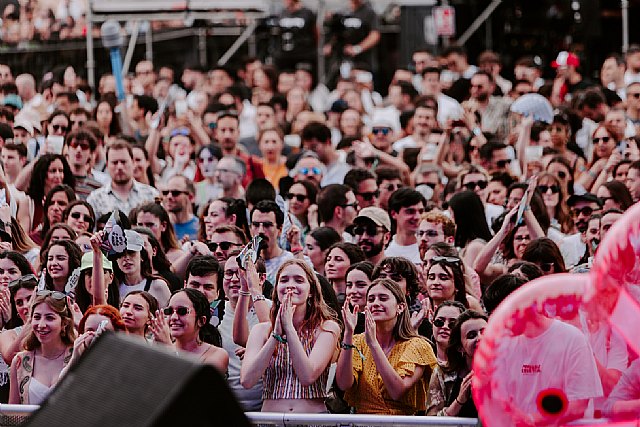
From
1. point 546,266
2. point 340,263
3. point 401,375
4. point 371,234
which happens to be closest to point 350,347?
point 401,375

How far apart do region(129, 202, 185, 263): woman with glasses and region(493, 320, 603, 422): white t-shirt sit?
193 inches

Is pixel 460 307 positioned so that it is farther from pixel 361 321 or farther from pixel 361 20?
pixel 361 20

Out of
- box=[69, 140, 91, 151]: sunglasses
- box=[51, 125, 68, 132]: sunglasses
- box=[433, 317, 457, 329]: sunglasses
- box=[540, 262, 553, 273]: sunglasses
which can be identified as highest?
box=[69, 140, 91, 151]: sunglasses

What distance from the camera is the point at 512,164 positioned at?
12.4 meters

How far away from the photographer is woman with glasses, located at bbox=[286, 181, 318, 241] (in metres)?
9.98

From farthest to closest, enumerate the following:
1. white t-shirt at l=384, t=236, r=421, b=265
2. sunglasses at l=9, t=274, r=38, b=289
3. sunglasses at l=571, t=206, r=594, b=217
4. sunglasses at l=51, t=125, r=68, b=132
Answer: sunglasses at l=51, t=125, r=68, b=132
sunglasses at l=571, t=206, r=594, b=217
white t-shirt at l=384, t=236, r=421, b=265
sunglasses at l=9, t=274, r=38, b=289

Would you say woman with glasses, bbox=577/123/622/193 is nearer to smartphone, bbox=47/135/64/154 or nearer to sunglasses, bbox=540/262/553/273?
sunglasses, bbox=540/262/553/273

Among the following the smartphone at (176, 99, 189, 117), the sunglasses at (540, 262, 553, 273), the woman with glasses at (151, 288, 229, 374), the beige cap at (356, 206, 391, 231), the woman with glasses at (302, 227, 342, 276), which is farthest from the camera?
the smartphone at (176, 99, 189, 117)

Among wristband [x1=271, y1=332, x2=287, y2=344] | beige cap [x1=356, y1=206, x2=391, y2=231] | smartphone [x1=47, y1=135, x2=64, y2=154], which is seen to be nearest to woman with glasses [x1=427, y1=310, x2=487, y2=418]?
wristband [x1=271, y1=332, x2=287, y2=344]

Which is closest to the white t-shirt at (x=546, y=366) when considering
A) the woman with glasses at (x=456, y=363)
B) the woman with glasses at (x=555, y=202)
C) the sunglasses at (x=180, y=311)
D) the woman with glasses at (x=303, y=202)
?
the woman with glasses at (x=456, y=363)

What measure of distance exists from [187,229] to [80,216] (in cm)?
117

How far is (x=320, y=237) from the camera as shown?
8742 millimetres

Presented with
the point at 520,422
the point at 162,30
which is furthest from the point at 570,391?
the point at 162,30

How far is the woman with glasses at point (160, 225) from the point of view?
362 inches
